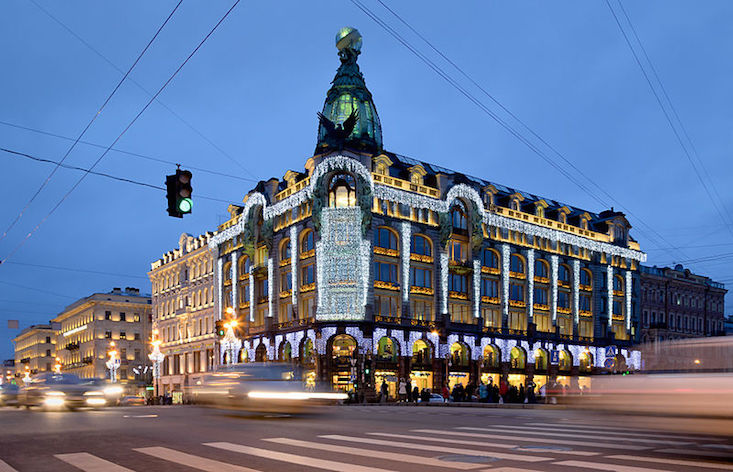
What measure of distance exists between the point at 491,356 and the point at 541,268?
11971 mm

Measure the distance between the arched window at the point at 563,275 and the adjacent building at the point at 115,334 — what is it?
61074 millimetres

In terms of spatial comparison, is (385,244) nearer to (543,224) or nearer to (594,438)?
(543,224)

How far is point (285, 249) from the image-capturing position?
66688 mm

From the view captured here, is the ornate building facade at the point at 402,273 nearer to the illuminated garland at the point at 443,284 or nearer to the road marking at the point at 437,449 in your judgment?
the illuminated garland at the point at 443,284

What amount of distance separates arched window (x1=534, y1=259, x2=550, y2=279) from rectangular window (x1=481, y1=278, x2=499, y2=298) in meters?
6.43

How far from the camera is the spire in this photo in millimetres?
67688

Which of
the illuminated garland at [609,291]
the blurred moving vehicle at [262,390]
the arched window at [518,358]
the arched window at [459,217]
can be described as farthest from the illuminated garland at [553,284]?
the blurred moving vehicle at [262,390]

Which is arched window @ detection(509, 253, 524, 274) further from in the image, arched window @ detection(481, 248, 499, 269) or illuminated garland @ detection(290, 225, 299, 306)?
illuminated garland @ detection(290, 225, 299, 306)

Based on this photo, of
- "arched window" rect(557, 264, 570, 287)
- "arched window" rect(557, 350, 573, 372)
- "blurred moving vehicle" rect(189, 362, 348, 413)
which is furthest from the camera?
"arched window" rect(557, 264, 570, 287)

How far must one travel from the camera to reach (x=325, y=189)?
60000mm

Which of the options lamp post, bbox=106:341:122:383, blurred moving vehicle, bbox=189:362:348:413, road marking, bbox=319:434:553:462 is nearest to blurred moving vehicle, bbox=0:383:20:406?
lamp post, bbox=106:341:122:383

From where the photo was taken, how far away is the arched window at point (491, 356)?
68819 millimetres

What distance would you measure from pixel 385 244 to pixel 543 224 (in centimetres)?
2227

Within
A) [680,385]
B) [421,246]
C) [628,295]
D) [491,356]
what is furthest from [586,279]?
[680,385]
